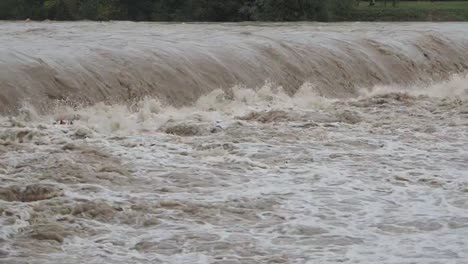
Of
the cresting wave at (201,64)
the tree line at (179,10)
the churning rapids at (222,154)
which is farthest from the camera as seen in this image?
the tree line at (179,10)

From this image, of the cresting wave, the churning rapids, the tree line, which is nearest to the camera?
the churning rapids

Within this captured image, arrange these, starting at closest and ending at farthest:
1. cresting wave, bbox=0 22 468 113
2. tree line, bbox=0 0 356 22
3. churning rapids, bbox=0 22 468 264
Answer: churning rapids, bbox=0 22 468 264
cresting wave, bbox=0 22 468 113
tree line, bbox=0 0 356 22

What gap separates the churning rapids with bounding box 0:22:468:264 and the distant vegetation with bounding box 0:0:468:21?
1844 centimetres

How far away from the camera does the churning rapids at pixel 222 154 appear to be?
5789mm

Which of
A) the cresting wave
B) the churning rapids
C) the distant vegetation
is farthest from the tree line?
the churning rapids

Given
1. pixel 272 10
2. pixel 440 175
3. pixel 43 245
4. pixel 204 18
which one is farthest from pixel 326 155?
pixel 204 18

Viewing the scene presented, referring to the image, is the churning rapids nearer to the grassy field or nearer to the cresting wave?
the cresting wave

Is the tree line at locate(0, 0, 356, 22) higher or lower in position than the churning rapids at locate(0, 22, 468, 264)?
higher

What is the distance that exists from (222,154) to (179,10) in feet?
95.7

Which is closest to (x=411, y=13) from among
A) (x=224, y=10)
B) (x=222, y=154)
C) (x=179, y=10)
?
(x=224, y=10)

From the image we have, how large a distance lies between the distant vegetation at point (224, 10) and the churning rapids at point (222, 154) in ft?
60.5

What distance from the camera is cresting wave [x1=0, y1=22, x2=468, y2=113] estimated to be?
10.7 meters

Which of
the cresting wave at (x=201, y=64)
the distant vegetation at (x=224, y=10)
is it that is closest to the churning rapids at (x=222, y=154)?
the cresting wave at (x=201, y=64)

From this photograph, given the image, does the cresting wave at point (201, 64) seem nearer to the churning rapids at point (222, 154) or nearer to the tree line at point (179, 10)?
the churning rapids at point (222, 154)
